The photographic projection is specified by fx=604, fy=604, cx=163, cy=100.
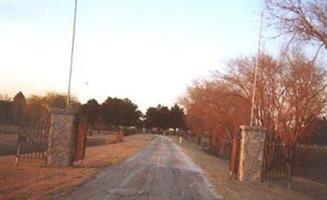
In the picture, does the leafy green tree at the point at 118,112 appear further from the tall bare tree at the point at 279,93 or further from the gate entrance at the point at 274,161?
the gate entrance at the point at 274,161

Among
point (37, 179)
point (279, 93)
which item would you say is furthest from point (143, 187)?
point (279, 93)

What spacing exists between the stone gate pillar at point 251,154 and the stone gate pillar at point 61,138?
22.9 ft

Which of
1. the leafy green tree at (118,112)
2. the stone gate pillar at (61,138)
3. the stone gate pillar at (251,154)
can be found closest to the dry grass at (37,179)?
the stone gate pillar at (61,138)

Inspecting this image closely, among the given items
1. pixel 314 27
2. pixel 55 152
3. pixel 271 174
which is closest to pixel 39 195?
pixel 55 152

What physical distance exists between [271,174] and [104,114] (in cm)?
12424

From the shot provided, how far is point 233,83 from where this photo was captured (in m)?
53.2

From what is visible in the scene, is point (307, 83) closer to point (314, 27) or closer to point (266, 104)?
point (266, 104)

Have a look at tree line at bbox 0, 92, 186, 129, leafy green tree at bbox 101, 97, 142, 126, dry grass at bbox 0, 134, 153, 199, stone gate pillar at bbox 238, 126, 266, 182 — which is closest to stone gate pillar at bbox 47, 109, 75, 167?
dry grass at bbox 0, 134, 153, 199

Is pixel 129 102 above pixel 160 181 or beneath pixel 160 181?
above

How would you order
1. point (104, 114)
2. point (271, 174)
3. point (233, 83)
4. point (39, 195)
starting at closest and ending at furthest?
point (39, 195) → point (271, 174) → point (233, 83) → point (104, 114)

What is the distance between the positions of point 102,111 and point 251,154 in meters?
125

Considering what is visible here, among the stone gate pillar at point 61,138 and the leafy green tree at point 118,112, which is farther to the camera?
the leafy green tree at point 118,112

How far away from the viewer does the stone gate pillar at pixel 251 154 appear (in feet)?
81.5

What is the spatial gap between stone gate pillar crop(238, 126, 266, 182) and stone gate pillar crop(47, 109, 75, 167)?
698 cm
